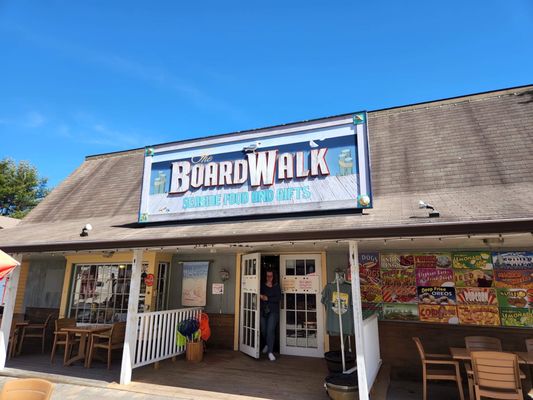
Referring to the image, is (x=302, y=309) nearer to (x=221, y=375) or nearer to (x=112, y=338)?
(x=221, y=375)

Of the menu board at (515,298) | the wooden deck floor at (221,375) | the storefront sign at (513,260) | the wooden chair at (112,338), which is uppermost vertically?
the storefront sign at (513,260)

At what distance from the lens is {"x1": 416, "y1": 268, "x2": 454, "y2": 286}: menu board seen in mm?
6281

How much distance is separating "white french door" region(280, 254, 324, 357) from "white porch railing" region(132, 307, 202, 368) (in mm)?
2374

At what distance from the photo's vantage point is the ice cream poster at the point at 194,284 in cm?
836

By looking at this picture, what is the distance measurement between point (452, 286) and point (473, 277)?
0.40 meters

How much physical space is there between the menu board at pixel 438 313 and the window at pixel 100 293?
23.1 feet

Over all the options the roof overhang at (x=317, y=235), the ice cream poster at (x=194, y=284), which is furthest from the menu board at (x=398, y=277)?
the ice cream poster at (x=194, y=284)

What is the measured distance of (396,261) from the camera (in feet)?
21.9

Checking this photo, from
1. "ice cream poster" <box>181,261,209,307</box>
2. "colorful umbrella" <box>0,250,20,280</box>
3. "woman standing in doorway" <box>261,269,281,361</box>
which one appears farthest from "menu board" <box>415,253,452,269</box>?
"colorful umbrella" <box>0,250,20,280</box>

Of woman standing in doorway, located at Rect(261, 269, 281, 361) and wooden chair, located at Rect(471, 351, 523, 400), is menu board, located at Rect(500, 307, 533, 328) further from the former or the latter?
woman standing in doorway, located at Rect(261, 269, 281, 361)

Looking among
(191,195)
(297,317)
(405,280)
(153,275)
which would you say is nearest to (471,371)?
(405,280)

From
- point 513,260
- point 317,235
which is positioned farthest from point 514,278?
point 317,235

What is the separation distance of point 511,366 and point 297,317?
4217 mm

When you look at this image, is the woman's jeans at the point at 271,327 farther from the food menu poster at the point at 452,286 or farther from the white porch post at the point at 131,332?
the white porch post at the point at 131,332
